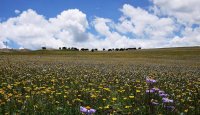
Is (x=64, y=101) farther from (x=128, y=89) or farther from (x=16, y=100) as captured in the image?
(x=128, y=89)

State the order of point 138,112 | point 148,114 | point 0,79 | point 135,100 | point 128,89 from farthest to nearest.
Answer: point 0,79 < point 128,89 < point 135,100 < point 138,112 < point 148,114

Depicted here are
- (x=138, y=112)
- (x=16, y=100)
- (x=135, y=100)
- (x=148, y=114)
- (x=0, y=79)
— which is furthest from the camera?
(x=0, y=79)

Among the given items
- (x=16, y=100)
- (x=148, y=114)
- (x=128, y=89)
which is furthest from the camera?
(x=128, y=89)

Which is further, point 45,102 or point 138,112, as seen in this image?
point 45,102

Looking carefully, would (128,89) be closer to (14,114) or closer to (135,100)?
(135,100)

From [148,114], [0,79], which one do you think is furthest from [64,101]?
[0,79]

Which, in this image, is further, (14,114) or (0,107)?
(0,107)

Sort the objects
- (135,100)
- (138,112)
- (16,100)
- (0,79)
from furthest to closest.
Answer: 1. (0,79)
2. (135,100)
3. (16,100)
4. (138,112)

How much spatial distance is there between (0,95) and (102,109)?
405 centimetres

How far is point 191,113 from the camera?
954 centimetres

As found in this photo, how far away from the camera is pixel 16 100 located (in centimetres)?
1070

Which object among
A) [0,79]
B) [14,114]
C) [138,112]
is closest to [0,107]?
[14,114]

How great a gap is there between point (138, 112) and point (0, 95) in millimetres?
5026

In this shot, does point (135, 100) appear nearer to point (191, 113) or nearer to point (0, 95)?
point (191, 113)
